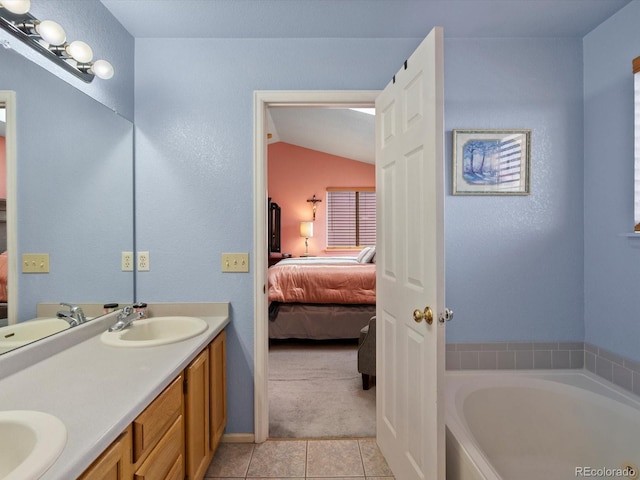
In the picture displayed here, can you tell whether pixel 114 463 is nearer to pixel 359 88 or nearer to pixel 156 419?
pixel 156 419

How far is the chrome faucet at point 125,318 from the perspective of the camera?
5.33 ft

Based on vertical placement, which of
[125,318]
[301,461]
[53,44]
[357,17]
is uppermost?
[357,17]

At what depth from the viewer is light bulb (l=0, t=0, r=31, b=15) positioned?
3.67ft

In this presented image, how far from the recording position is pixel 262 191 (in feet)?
6.53

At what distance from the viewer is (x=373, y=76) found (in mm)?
1993

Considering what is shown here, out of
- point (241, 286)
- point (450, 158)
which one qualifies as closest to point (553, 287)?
point (450, 158)

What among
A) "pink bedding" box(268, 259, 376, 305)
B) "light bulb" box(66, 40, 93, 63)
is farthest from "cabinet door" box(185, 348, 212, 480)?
"pink bedding" box(268, 259, 376, 305)

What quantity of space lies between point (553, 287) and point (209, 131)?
2282 mm

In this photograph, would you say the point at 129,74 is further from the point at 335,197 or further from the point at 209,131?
the point at 335,197

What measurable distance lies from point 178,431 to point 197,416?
0.21m

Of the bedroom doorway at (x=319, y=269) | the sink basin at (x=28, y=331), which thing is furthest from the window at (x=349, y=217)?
the sink basin at (x=28, y=331)

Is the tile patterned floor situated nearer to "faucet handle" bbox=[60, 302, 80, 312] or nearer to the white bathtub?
the white bathtub

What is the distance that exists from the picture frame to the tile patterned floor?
1615mm

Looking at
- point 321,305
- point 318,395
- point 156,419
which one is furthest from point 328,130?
point 156,419
